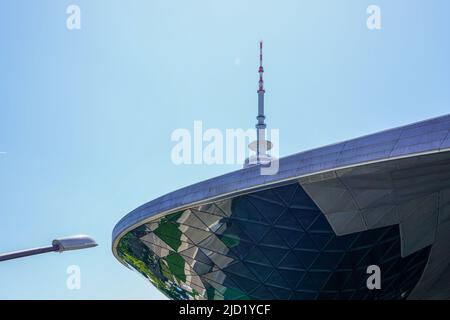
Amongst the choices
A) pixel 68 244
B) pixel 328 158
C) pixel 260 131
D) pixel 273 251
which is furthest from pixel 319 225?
pixel 260 131

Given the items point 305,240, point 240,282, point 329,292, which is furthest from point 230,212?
point 329,292

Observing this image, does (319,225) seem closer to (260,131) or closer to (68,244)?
(68,244)

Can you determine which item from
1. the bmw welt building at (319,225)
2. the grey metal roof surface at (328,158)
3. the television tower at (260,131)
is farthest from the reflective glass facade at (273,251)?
the television tower at (260,131)

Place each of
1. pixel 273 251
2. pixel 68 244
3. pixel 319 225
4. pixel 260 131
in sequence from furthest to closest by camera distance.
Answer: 1. pixel 260 131
2. pixel 273 251
3. pixel 319 225
4. pixel 68 244

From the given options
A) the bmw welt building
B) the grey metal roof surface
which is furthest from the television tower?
the grey metal roof surface

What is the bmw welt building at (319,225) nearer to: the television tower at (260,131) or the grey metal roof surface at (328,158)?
the grey metal roof surface at (328,158)
